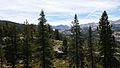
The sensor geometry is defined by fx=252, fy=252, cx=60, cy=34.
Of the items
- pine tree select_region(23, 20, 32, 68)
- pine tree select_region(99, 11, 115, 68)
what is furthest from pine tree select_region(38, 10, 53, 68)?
pine tree select_region(99, 11, 115, 68)

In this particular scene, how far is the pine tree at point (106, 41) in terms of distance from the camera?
51.3m

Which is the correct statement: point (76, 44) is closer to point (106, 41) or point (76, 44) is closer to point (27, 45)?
point (106, 41)

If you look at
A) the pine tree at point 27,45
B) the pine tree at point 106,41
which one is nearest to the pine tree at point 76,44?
the pine tree at point 106,41

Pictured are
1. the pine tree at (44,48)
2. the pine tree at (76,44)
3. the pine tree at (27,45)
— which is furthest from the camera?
the pine tree at (27,45)

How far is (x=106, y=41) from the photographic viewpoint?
169 ft

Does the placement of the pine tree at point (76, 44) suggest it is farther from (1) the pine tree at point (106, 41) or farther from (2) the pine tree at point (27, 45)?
(2) the pine tree at point (27, 45)

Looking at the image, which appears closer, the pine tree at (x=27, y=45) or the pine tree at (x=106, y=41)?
the pine tree at (x=106, y=41)

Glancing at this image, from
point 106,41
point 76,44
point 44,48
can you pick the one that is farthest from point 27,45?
point 106,41

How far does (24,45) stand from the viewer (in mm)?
59438

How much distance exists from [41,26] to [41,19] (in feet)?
5.05

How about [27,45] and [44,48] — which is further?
[27,45]

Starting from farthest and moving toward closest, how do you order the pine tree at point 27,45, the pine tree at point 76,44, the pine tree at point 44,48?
1. the pine tree at point 27,45
2. the pine tree at point 76,44
3. the pine tree at point 44,48

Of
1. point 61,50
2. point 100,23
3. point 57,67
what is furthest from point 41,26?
point 61,50

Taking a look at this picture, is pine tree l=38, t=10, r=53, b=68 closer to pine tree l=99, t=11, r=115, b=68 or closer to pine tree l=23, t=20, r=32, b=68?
pine tree l=23, t=20, r=32, b=68
